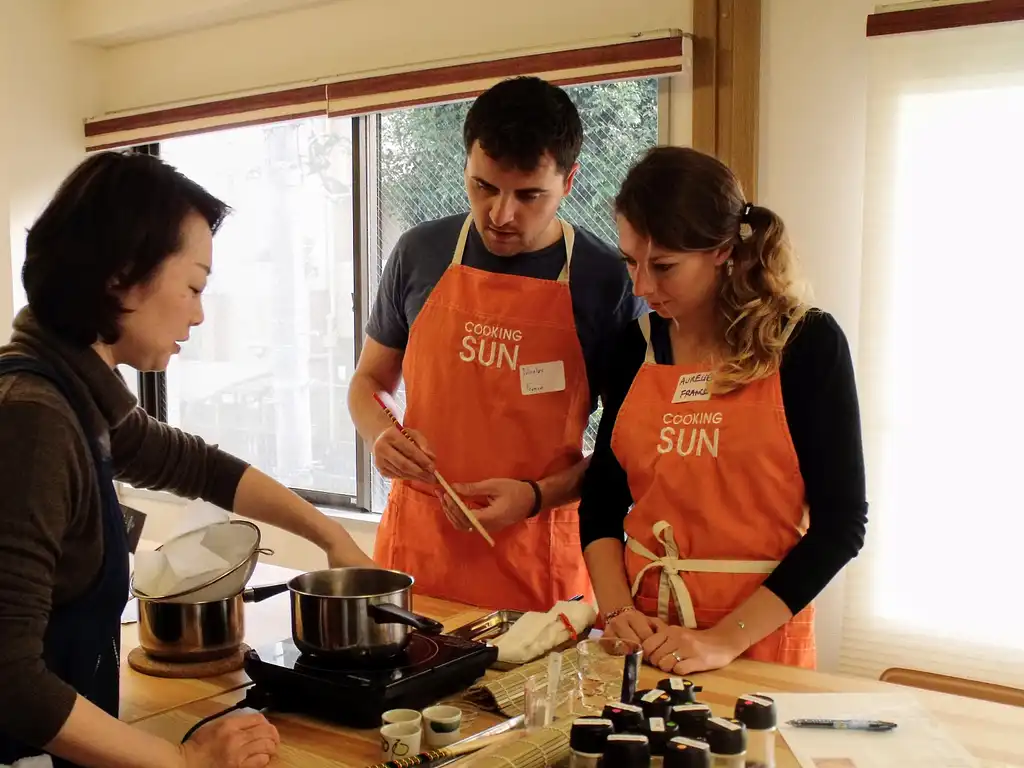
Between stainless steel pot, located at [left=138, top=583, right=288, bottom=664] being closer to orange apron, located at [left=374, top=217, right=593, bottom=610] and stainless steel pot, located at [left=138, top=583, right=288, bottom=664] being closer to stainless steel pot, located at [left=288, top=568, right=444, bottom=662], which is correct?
stainless steel pot, located at [left=288, top=568, right=444, bottom=662]

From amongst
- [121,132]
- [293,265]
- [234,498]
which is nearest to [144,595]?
[234,498]

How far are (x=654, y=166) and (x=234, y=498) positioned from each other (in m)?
0.93

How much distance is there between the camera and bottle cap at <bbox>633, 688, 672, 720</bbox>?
45.1 inches

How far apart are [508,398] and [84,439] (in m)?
1.01

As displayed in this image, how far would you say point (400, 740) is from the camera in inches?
46.1

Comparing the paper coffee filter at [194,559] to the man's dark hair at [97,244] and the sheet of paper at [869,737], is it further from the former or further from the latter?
the sheet of paper at [869,737]


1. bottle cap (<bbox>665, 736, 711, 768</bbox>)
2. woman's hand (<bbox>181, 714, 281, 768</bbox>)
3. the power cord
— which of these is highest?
bottle cap (<bbox>665, 736, 711, 768</bbox>)

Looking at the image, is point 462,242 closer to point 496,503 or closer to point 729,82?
point 496,503

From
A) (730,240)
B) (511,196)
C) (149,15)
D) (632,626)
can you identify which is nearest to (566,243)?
(511,196)

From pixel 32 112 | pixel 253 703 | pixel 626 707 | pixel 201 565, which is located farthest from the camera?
pixel 32 112

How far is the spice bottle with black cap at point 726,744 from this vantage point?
1.06 m

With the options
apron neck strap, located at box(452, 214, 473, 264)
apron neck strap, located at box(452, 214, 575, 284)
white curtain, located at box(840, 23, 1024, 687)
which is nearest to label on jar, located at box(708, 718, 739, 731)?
apron neck strap, located at box(452, 214, 575, 284)

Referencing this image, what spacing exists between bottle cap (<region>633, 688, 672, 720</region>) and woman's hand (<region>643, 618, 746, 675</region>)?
24 cm

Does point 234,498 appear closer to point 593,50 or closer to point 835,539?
point 835,539
